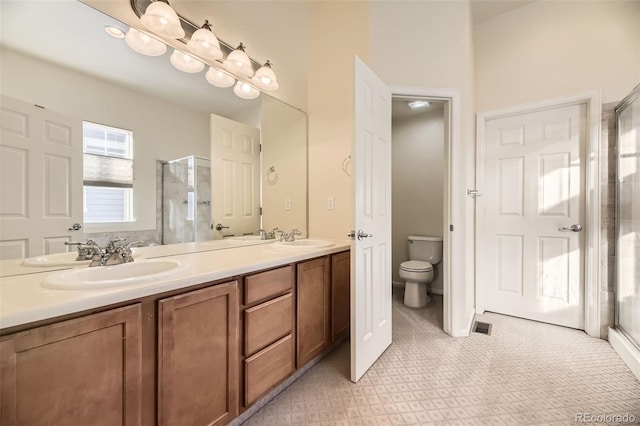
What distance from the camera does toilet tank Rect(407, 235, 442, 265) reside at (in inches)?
132

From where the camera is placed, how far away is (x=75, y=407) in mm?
793

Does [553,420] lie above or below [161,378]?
below

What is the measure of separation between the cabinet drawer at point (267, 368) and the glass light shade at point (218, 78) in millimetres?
1744

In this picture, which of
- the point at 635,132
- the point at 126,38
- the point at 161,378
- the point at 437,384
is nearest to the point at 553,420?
the point at 437,384

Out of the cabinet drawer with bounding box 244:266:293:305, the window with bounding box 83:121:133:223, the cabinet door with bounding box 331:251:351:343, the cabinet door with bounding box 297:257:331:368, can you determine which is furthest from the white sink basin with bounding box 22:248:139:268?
the cabinet door with bounding box 331:251:351:343

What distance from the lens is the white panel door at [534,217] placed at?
7.88ft

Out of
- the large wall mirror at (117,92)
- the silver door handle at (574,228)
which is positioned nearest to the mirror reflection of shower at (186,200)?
the large wall mirror at (117,92)

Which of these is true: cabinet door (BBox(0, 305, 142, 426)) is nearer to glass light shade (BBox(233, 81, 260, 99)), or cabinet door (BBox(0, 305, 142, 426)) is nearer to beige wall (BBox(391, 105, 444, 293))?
glass light shade (BBox(233, 81, 260, 99))

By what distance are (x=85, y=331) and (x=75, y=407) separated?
8.7 inches

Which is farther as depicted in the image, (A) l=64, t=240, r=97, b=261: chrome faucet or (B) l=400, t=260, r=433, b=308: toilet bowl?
(B) l=400, t=260, r=433, b=308: toilet bowl

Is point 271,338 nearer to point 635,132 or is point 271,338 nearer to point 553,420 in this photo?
point 553,420

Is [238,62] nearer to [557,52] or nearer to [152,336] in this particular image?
[152,336]

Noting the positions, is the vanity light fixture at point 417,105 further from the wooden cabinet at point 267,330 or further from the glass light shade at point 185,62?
the wooden cabinet at point 267,330

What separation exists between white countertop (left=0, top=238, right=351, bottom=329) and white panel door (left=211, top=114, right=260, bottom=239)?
1.49 feet
